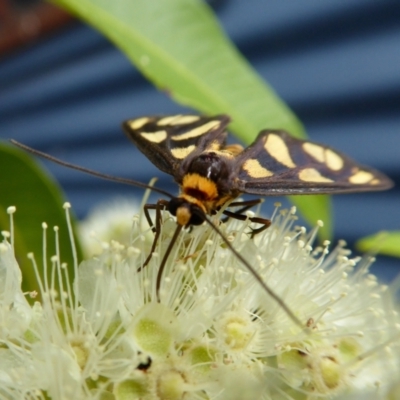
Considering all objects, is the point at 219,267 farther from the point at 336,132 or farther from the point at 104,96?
the point at 104,96

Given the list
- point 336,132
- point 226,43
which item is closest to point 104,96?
point 336,132

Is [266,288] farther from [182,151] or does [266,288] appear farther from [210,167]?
[182,151]

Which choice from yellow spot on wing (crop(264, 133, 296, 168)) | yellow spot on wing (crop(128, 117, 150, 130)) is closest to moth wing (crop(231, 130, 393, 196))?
yellow spot on wing (crop(264, 133, 296, 168))

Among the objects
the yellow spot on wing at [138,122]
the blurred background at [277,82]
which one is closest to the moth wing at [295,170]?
the yellow spot on wing at [138,122]

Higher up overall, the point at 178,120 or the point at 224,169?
the point at 178,120

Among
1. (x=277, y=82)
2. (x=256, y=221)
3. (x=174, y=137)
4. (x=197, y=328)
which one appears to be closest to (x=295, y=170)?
(x=256, y=221)

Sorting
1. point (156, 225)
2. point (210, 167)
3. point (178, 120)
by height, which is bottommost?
point (156, 225)

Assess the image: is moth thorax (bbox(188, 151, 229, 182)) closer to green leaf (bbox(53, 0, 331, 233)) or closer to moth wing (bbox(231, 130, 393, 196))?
moth wing (bbox(231, 130, 393, 196))
